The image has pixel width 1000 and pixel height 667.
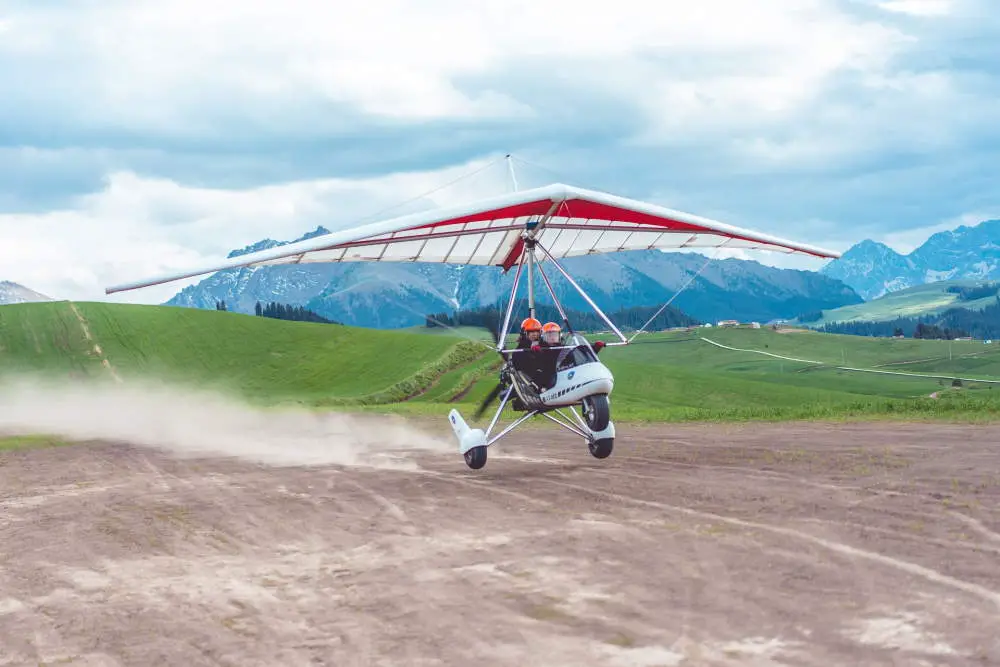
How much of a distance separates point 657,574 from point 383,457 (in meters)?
12.0

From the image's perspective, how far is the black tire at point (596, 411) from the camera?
16.0 m

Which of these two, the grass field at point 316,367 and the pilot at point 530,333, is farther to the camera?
the grass field at point 316,367

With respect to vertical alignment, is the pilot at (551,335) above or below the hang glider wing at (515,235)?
below

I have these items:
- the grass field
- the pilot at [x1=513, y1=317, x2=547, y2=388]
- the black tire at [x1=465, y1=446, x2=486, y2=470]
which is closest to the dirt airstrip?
the black tire at [x1=465, y1=446, x2=486, y2=470]

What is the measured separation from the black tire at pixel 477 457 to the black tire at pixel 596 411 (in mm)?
1996

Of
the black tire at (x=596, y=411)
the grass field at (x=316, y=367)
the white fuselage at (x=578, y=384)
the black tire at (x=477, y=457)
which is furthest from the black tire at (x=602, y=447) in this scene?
the grass field at (x=316, y=367)

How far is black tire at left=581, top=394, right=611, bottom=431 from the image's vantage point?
15969mm

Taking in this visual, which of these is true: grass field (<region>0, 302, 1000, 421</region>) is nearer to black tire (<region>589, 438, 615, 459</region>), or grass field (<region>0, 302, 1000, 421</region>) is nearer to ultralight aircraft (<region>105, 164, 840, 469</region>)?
ultralight aircraft (<region>105, 164, 840, 469</region>)

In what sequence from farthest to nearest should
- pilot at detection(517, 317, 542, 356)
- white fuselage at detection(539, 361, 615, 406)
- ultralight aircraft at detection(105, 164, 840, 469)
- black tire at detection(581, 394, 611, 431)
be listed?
pilot at detection(517, 317, 542, 356) → ultralight aircraft at detection(105, 164, 840, 469) → black tire at detection(581, 394, 611, 431) → white fuselage at detection(539, 361, 615, 406)

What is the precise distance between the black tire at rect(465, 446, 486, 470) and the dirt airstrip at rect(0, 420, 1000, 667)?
1.27ft

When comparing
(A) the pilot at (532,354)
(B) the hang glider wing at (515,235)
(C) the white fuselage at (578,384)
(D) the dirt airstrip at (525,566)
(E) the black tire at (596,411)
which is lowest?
(D) the dirt airstrip at (525,566)

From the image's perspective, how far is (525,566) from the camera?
845 cm

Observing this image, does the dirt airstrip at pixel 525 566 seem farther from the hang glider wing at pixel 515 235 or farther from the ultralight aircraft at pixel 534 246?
the hang glider wing at pixel 515 235

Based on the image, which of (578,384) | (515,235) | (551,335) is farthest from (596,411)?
(515,235)
